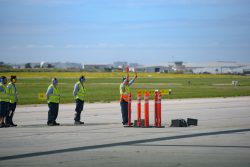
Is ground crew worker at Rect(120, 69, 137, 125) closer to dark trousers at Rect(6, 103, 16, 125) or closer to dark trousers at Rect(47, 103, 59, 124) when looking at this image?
dark trousers at Rect(47, 103, 59, 124)

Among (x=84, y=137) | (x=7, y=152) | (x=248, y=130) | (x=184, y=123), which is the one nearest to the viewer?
(x=7, y=152)

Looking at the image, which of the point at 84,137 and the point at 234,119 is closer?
the point at 84,137

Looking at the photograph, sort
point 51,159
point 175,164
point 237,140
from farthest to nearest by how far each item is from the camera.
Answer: point 237,140 < point 51,159 < point 175,164

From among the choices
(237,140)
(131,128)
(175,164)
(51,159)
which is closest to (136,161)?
(175,164)

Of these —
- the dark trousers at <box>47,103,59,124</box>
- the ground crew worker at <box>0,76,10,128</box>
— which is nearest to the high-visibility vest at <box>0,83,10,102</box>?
the ground crew worker at <box>0,76,10,128</box>

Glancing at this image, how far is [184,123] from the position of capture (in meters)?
19.3

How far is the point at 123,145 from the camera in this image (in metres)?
14.0

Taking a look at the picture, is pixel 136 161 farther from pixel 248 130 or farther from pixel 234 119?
pixel 234 119

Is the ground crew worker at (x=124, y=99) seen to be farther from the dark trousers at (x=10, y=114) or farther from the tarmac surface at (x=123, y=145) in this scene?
the dark trousers at (x=10, y=114)

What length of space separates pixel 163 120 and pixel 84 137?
271 inches

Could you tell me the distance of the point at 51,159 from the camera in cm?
1173

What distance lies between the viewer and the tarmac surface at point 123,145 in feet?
37.5

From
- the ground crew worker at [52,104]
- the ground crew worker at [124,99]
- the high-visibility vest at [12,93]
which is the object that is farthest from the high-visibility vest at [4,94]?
the ground crew worker at [124,99]

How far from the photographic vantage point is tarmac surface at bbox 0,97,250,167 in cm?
1143
